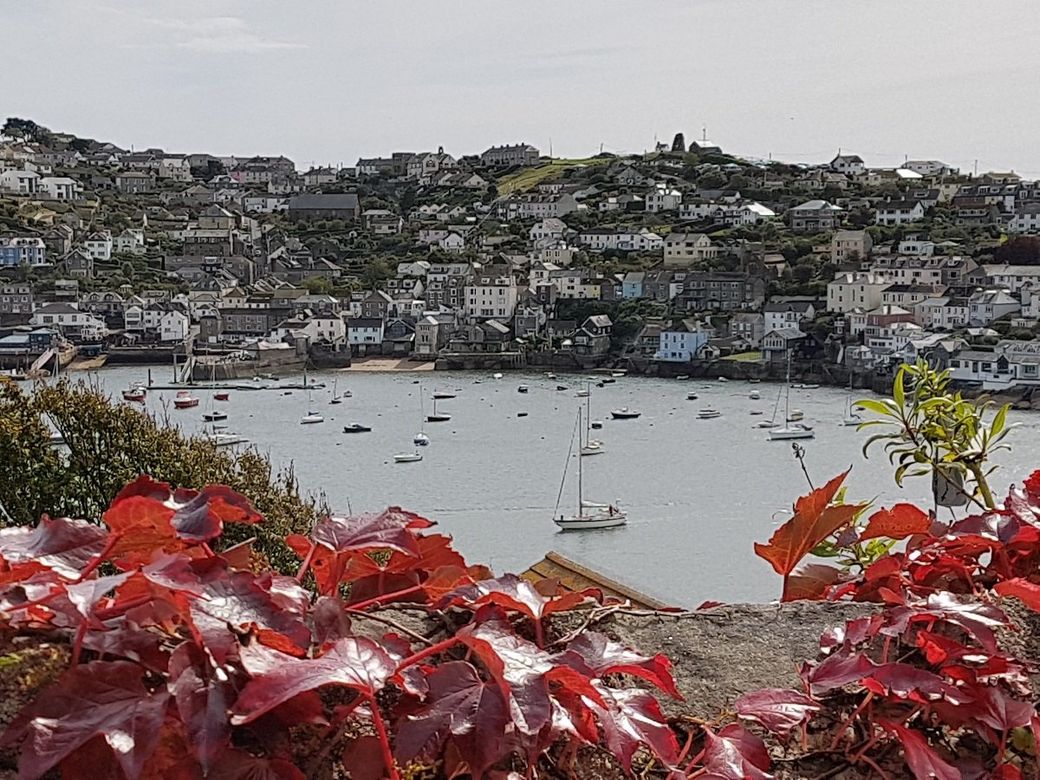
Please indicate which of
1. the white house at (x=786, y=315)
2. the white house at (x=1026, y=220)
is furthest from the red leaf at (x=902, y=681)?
the white house at (x=1026, y=220)

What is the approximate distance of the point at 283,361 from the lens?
115 feet

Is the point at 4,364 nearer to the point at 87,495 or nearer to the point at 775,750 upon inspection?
the point at 87,495

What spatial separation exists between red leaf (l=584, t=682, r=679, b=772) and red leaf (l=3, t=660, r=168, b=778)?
0.20 m

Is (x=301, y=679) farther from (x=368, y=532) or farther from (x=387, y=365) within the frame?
(x=387, y=365)

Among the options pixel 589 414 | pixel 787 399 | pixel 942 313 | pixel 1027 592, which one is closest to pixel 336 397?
pixel 589 414

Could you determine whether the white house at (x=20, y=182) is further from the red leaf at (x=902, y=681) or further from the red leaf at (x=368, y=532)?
the red leaf at (x=902, y=681)

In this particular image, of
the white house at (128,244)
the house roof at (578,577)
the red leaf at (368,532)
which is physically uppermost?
the red leaf at (368,532)

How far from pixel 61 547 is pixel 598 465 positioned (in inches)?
782

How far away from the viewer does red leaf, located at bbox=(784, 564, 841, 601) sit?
33.0 inches

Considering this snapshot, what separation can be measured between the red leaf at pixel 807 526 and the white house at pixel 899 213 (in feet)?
156

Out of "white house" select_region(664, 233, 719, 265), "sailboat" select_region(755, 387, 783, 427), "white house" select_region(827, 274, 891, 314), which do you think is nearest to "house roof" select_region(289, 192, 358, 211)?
"white house" select_region(664, 233, 719, 265)

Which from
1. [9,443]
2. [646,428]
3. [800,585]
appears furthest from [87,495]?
[646,428]

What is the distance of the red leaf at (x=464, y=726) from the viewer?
49cm

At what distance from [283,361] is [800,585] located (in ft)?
115
